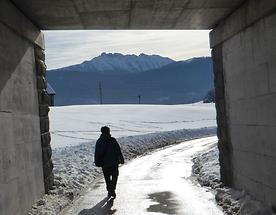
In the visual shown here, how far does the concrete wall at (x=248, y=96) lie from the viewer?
912 cm

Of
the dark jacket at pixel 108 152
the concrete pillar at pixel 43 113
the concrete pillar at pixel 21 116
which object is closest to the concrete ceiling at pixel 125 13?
the concrete pillar at pixel 21 116

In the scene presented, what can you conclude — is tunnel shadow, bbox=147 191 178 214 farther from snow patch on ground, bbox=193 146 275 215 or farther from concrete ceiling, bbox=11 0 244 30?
concrete ceiling, bbox=11 0 244 30

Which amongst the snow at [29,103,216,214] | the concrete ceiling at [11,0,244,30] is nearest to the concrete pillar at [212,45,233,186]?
the concrete ceiling at [11,0,244,30]

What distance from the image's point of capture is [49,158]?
43.4 feet

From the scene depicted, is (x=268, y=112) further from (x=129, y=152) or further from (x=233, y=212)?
(x=129, y=152)

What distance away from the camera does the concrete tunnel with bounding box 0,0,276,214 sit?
29.9 feet

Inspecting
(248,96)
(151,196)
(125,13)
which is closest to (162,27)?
(125,13)

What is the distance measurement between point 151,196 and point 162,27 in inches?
162

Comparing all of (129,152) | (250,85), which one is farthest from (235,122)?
(129,152)

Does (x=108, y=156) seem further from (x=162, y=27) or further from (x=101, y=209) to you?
(x=162, y=27)

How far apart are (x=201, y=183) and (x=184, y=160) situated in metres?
7.49

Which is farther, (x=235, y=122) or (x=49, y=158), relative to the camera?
(x=49, y=158)

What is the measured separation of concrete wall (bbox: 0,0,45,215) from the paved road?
1.28 m

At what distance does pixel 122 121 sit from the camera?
49.5 meters
